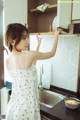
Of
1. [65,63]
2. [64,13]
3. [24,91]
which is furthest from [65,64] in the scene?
[24,91]

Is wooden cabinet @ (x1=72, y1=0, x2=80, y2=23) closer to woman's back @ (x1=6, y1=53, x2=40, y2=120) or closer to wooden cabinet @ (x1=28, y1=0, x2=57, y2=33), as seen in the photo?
wooden cabinet @ (x1=28, y1=0, x2=57, y2=33)

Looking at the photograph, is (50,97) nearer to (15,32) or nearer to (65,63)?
(65,63)

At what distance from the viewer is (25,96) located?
37.9 inches

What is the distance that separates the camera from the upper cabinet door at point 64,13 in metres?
1.11

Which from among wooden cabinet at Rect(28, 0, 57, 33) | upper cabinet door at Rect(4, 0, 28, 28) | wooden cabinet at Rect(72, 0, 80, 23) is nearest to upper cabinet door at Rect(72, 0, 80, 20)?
wooden cabinet at Rect(72, 0, 80, 23)

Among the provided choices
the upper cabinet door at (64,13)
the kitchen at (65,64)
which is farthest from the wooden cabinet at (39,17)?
the upper cabinet door at (64,13)

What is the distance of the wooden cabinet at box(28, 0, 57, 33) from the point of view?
1.45 meters

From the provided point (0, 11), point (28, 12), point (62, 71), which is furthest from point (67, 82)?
point (0, 11)

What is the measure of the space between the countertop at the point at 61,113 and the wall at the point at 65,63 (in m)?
0.40

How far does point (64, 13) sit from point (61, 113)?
0.75m

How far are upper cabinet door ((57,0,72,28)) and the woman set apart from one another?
1.01 ft

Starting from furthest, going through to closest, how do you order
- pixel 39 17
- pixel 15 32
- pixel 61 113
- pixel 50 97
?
pixel 39 17, pixel 50 97, pixel 61 113, pixel 15 32

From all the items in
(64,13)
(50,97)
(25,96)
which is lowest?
(50,97)

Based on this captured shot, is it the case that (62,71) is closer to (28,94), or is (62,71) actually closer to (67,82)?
(67,82)
